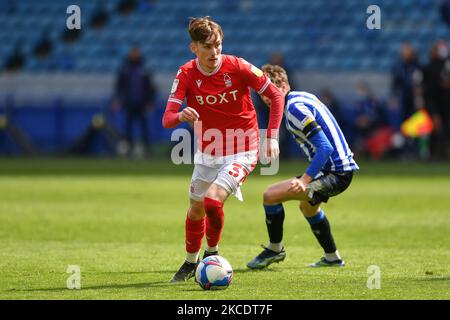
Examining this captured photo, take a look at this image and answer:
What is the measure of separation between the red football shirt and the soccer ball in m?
1.05

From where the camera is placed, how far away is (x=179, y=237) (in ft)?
36.0

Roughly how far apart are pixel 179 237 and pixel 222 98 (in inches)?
124

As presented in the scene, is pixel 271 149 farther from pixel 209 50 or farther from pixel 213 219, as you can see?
pixel 209 50

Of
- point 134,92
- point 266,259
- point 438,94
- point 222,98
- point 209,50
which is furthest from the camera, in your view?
point 134,92

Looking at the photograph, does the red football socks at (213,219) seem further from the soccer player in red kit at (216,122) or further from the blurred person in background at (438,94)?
the blurred person in background at (438,94)

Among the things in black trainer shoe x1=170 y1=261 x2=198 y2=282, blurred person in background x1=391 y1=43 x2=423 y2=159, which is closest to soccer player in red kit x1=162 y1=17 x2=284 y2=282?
black trainer shoe x1=170 y1=261 x2=198 y2=282

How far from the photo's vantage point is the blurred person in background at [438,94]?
22062 millimetres

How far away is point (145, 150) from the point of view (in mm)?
24062

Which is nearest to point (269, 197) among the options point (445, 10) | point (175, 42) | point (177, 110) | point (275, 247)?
point (275, 247)

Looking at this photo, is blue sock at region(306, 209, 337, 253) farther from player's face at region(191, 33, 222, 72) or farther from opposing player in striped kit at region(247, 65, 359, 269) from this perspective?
player's face at region(191, 33, 222, 72)

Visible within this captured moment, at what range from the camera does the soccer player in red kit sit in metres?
8.07

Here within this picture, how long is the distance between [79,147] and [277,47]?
6028mm
